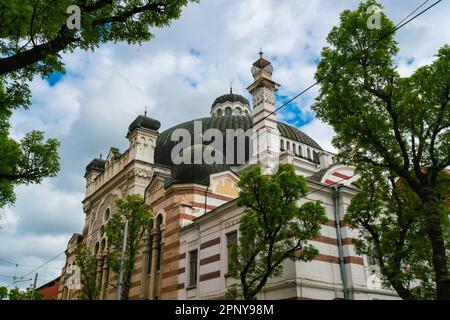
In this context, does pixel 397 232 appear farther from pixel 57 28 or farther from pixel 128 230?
pixel 128 230

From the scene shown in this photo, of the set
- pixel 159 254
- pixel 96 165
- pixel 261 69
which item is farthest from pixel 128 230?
pixel 96 165

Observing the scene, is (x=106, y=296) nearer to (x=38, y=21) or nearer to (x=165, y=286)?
(x=165, y=286)

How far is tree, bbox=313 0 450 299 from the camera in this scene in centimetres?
1112

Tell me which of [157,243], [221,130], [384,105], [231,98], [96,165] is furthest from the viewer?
[231,98]

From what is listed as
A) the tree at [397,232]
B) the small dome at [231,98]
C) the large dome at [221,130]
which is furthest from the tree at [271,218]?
the small dome at [231,98]

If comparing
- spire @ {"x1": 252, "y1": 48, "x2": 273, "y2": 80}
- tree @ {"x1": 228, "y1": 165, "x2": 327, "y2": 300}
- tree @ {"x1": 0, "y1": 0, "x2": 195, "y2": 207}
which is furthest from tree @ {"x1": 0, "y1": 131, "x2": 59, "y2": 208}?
spire @ {"x1": 252, "y1": 48, "x2": 273, "y2": 80}

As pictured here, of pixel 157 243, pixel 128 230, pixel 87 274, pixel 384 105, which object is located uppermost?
pixel 384 105

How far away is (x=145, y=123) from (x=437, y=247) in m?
24.0

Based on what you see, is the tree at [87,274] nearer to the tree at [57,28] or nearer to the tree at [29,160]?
the tree at [29,160]

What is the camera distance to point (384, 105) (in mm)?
12062

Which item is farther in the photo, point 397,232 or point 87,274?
point 87,274

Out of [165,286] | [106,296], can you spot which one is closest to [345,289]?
[165,286]

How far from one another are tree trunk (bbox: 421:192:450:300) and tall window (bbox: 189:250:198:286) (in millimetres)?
12626

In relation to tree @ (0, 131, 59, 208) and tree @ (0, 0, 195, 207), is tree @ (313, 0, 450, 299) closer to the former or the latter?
tree @ (0, 0, 195, 207)
